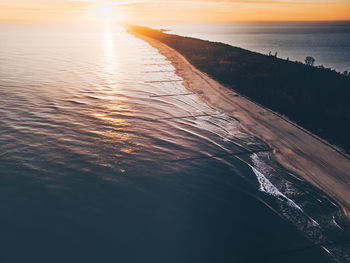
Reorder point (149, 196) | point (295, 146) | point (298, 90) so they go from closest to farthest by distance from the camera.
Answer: point (149, 196) < point (295, 146) < point (298, 90)

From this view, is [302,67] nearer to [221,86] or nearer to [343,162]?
[221,86]

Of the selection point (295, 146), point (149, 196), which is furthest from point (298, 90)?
point (149, 196)

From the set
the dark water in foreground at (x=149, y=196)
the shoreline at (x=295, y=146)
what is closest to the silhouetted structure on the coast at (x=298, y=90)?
the shoreline at (x=295, y=146)

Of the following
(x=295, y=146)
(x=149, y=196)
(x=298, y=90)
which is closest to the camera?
(x=149, y=196)

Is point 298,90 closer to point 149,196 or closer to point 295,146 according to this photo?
point 295,146

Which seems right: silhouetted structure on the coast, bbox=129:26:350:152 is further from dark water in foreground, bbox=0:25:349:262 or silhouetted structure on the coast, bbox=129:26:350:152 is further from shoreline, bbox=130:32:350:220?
dark water in foreground, bbox=0:25:349:262

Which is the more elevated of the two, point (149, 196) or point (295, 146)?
point (295, 146)

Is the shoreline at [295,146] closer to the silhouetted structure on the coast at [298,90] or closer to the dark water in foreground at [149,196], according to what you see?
the dark water in foreground at [149,196]

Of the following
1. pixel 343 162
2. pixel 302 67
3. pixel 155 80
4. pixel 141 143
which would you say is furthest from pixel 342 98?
pixel 155 80
